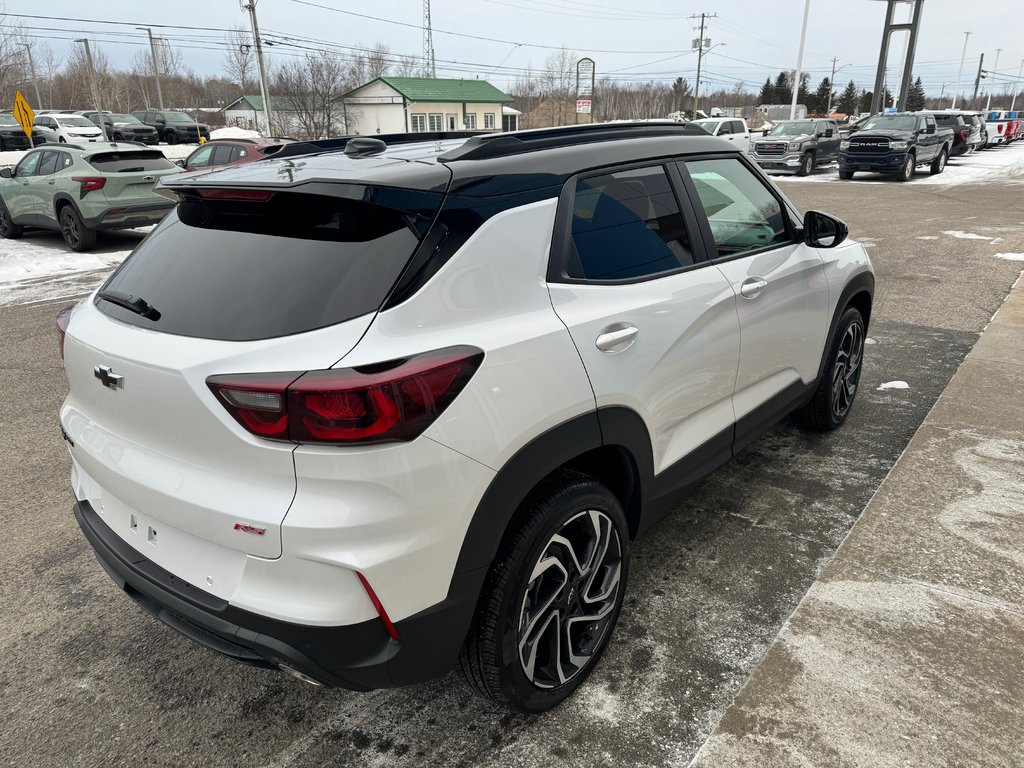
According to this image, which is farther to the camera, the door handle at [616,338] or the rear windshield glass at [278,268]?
the door handle at [616,338]

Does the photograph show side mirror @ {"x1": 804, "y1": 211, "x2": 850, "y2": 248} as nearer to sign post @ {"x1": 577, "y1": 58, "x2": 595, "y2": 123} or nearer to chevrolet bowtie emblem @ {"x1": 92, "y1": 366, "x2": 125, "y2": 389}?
chevrolet bowtie emblem @ {"x1": 92, "y1": 366, "x2": 125, "y2": 389}

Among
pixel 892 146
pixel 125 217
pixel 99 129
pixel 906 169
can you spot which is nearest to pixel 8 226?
pixel 125 217

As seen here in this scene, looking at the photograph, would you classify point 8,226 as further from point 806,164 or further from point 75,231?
point 806,164

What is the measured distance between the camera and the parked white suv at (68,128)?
3117 centimetres

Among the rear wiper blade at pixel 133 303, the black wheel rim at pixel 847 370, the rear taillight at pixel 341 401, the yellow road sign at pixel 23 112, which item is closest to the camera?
the rear taillight at pixel 341 401

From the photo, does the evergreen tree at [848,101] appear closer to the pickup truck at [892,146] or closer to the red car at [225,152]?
the pickup truck at [892,146]

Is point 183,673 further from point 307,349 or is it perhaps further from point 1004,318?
point 1004,318

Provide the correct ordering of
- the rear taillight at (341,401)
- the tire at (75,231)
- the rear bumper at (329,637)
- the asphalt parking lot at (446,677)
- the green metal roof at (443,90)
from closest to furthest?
the rear taillight at (341,401), the rear bumper at (329,637), the asphalt parking lot at (446,677), the tire at (75,231), the green metal roof at (443,90)

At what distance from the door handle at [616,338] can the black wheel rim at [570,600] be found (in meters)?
0.53

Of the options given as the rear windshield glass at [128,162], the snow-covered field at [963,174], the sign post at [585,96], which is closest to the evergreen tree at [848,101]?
the sign post at [585,96]

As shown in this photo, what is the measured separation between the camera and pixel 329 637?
1.79 meters

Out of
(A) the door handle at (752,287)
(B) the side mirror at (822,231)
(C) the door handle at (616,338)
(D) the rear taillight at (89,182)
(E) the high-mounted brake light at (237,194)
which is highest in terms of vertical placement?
(E) the high-mounted brake light at (237,194)

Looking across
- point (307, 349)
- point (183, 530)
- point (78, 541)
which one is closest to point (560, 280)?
point (307, 349)

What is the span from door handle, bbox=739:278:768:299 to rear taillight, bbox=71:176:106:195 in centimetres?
1041
